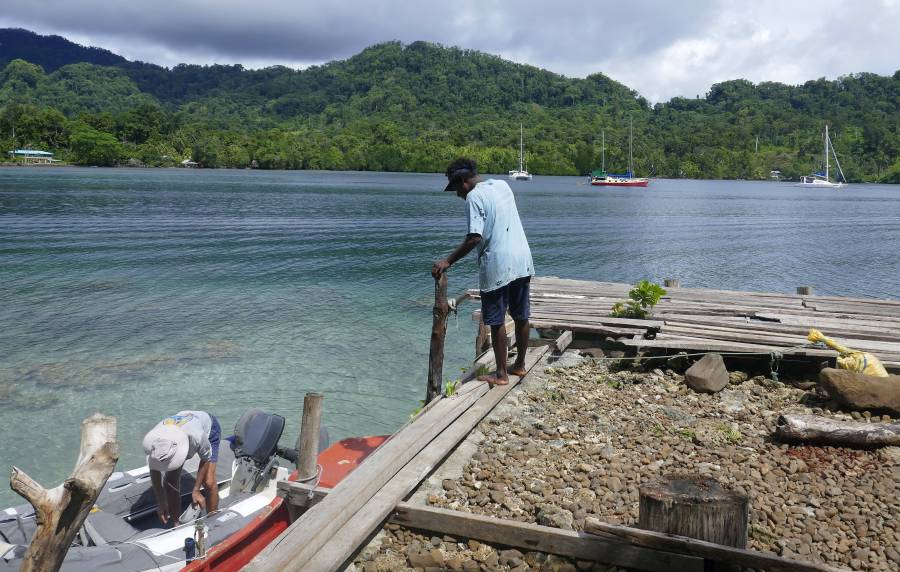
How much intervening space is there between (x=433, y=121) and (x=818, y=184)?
98902mm

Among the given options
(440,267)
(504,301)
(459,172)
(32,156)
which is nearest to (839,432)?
(504,301)

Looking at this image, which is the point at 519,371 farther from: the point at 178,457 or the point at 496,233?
the point at 178,457

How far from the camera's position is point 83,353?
52.1 feet

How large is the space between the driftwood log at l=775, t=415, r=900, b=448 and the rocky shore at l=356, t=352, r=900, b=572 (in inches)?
3.7

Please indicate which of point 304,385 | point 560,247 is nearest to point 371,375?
point 304,385

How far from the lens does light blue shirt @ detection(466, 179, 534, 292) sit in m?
6.96

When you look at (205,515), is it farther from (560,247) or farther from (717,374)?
(560,247)

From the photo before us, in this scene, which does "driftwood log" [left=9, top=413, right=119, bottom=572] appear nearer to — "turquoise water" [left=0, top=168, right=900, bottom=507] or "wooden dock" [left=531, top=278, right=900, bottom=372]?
"turquoise water" [left=0, top=168, right=900, bottom=507]

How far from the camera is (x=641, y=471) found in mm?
6098

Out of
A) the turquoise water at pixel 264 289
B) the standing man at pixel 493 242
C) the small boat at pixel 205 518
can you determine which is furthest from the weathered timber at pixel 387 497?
the turquoise water at pixel 264 289

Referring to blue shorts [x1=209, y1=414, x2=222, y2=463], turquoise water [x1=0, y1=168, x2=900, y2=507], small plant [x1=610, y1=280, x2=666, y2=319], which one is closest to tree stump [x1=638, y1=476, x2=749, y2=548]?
blue shorts [x1=209, y1=414, x2=222, y2=463]

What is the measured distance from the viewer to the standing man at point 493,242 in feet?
22.8

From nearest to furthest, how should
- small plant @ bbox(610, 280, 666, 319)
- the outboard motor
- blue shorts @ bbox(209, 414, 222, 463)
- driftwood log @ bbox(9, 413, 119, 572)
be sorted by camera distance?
driftwood log @ bbox(9, 413, 119, 572) → blue shorts @ bbox(209, 414, 222, 463) → the outboard motor → small plant @ bbox(610, 280, 666, 319)

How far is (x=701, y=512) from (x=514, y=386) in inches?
162
